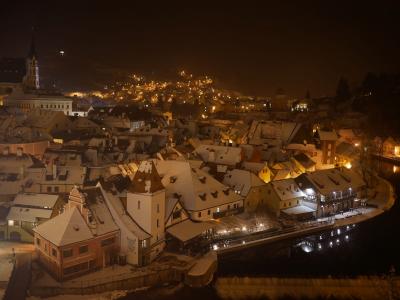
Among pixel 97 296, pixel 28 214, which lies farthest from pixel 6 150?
pixel 97 296

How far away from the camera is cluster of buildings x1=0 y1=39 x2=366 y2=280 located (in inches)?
1249

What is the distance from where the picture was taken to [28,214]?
3531cm

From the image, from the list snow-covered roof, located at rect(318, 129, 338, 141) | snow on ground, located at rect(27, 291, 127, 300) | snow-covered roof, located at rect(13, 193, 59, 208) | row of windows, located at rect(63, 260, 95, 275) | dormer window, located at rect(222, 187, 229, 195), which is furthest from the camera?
snow-covered roof, located at rect(318, 129, 338, 141)

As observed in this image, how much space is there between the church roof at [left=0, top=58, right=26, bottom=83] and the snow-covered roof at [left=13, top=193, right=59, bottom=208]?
58.4 m

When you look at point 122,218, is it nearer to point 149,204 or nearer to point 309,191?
point 149,204

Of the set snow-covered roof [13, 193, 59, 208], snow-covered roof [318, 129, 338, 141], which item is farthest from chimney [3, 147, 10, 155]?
snow-covered roof [318, 129, 338, 141]

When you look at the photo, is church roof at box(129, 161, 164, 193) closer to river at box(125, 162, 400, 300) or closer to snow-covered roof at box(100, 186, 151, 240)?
snow-covered roof at box(100, 186, 151, 240)

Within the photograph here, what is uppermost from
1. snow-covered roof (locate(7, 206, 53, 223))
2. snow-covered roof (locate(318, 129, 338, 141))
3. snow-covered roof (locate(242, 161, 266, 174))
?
snow-covered roof (locate(318, 129, 338, 141))

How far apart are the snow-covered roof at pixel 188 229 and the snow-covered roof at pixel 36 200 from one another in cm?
870

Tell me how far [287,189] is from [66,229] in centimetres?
2216

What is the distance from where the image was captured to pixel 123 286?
98.0ft

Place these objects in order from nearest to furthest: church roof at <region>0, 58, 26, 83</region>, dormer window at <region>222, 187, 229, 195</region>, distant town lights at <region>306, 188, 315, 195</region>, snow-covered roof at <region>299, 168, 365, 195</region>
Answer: dormer window at <region>222, 187, 229, 195</region> → distant town lights at <region>306, 188, 315, 195</region> → snow-covered roof at <region>299, 168, 365, 195</region> → church roof at <region>0, 58, 26, 83</region>

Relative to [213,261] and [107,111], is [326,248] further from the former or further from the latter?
[107,111]

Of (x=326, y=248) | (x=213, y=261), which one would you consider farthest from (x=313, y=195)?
(x=213, y=261)
